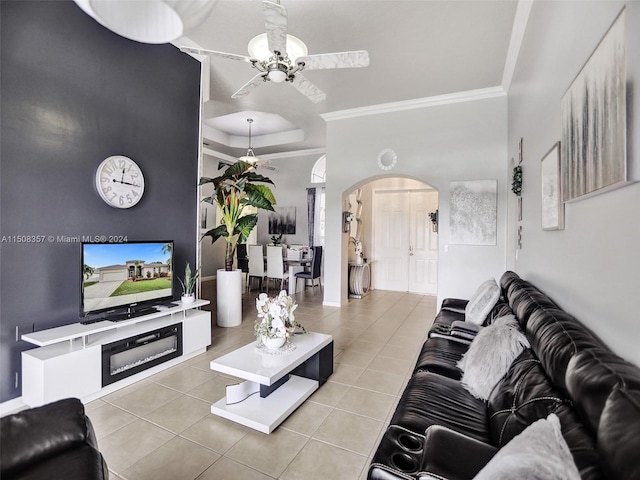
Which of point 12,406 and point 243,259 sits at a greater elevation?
point 243,259

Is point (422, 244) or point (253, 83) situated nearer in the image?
point (253, 83)

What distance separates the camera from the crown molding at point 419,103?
4773 millimetres

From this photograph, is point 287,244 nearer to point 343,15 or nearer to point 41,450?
point 343,15

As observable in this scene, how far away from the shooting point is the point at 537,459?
77 centimetres

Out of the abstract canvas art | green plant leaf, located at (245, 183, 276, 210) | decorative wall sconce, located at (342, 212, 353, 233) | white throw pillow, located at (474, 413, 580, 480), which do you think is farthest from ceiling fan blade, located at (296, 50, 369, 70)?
decorative wall sconce, located at (342, 212, 353, 233)

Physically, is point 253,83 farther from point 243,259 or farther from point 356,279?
point 243,259

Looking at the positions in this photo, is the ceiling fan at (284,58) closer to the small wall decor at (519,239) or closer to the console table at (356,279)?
the small wall decor at (519,239)

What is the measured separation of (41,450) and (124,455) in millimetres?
1162

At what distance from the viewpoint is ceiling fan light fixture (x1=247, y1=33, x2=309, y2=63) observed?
278cm

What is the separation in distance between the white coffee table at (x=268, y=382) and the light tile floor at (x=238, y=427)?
73mm

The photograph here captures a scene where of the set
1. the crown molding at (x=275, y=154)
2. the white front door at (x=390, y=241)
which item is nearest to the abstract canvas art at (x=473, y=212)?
the white front door at (x=390, y=241)

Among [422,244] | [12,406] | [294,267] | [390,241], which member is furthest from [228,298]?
[422,244]

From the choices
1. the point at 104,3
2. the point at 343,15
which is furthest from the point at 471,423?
the point at 343,15

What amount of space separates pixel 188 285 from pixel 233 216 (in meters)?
1.28
